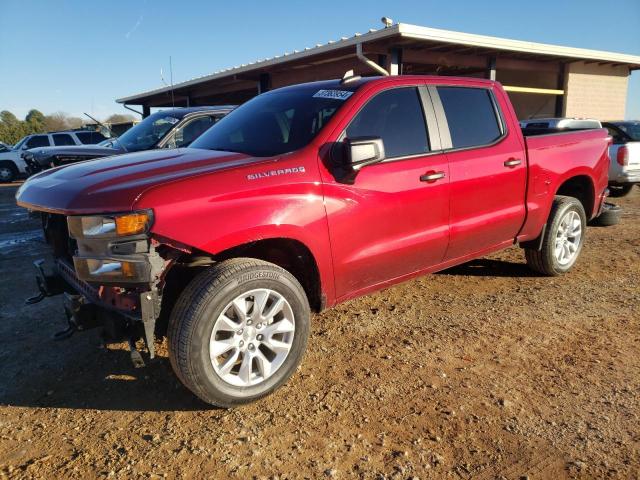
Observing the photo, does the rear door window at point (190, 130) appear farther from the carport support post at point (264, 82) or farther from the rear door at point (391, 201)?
the carport support post at point (264, 82)

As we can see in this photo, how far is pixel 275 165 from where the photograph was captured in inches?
114

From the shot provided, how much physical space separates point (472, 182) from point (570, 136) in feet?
5.54

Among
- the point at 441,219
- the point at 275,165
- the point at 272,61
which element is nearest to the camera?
the point at 275,165

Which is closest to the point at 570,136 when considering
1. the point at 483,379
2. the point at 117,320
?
the point at 483,379

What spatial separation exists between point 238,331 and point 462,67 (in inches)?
580

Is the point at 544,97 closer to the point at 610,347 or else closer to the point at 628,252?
the point at 628,252

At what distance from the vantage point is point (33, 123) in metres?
42.5

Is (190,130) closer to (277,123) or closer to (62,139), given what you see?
(277,123)

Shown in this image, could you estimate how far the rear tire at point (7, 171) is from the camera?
61.5 ft

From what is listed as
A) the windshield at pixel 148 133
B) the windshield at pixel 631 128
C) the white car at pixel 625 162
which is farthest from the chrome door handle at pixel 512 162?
the windshield at pixel 631 128

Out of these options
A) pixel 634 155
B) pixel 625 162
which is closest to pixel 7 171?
pixel 625 162

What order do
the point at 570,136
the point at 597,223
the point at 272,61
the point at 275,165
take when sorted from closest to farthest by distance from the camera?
1. the point at 275,165
2. the point at 570,136
3. the point at 597,223
4. the point at 272,61

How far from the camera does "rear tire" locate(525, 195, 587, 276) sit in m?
4.80

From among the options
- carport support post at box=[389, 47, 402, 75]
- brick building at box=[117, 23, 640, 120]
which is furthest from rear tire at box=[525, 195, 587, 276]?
carport support post at box=[389, 47, 402, 75]
